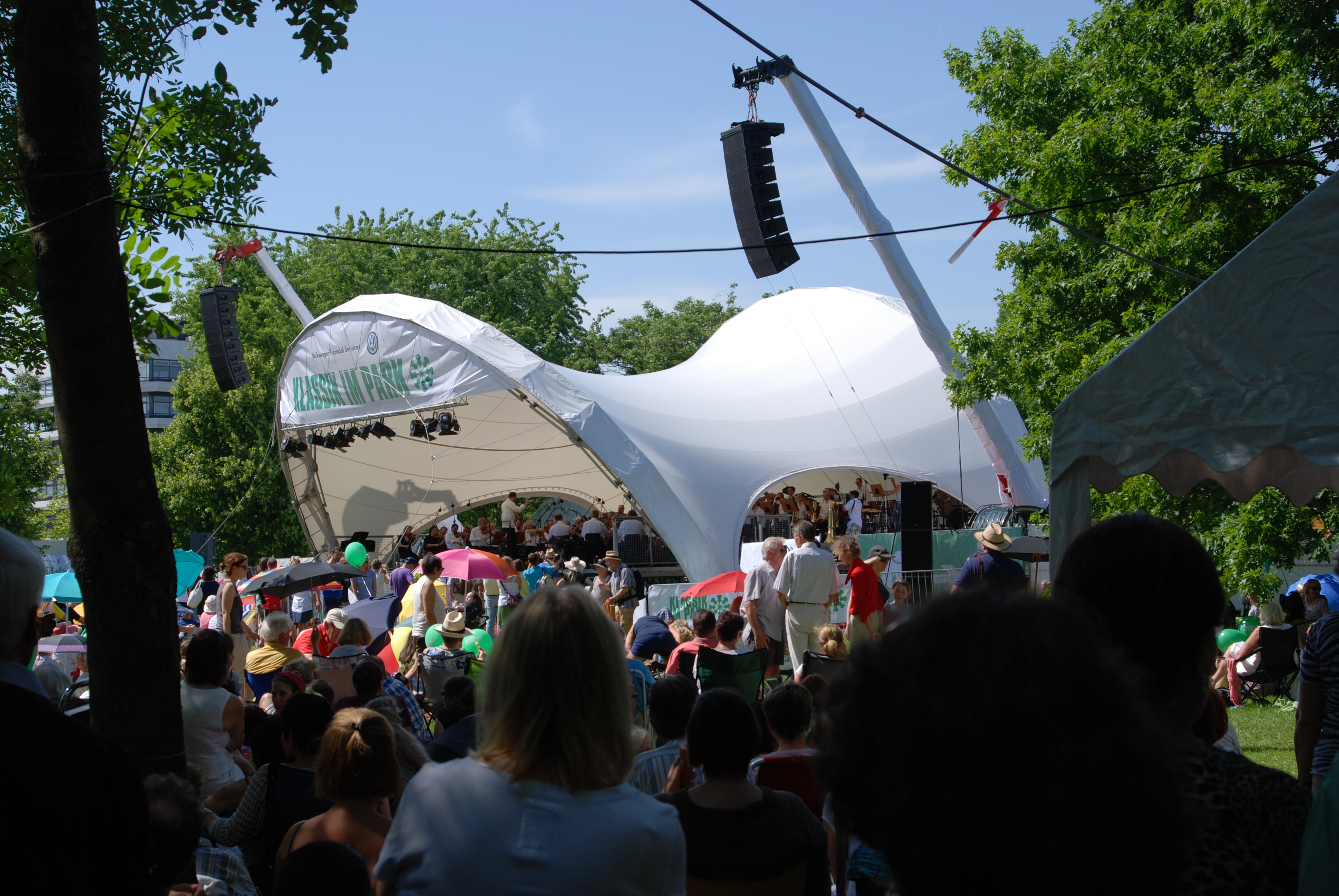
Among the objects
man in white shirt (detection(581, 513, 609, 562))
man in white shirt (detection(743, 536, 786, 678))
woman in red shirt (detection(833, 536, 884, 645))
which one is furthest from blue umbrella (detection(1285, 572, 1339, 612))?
man in white shirt (detection(581, 513, 609, 562))

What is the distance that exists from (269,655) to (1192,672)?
24.4ft

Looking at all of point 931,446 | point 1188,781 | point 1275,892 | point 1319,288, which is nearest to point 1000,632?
point 1188,781

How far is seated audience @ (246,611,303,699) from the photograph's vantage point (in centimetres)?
789

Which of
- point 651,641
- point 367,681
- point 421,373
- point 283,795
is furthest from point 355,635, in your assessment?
point 421,373

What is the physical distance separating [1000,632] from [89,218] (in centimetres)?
325

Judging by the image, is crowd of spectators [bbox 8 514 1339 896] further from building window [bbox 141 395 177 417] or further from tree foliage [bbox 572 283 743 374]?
building window [bbox 141 395 177 417]

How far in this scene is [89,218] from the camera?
11.1 ft

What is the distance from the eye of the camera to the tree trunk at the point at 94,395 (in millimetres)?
3277

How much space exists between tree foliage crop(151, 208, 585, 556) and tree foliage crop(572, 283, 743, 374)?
514 cm

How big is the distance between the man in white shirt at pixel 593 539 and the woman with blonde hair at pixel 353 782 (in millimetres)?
19687

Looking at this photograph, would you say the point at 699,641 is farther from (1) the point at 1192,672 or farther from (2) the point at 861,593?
(1) the point at 1192,672

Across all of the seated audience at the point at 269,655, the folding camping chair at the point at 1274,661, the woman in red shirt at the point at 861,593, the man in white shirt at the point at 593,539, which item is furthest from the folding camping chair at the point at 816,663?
the man in white shirt at the point at 593,539

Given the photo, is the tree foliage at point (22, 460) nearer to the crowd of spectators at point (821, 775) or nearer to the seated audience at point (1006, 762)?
the crowd of spectators at point (821, 775)

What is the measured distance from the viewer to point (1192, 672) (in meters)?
1.75
